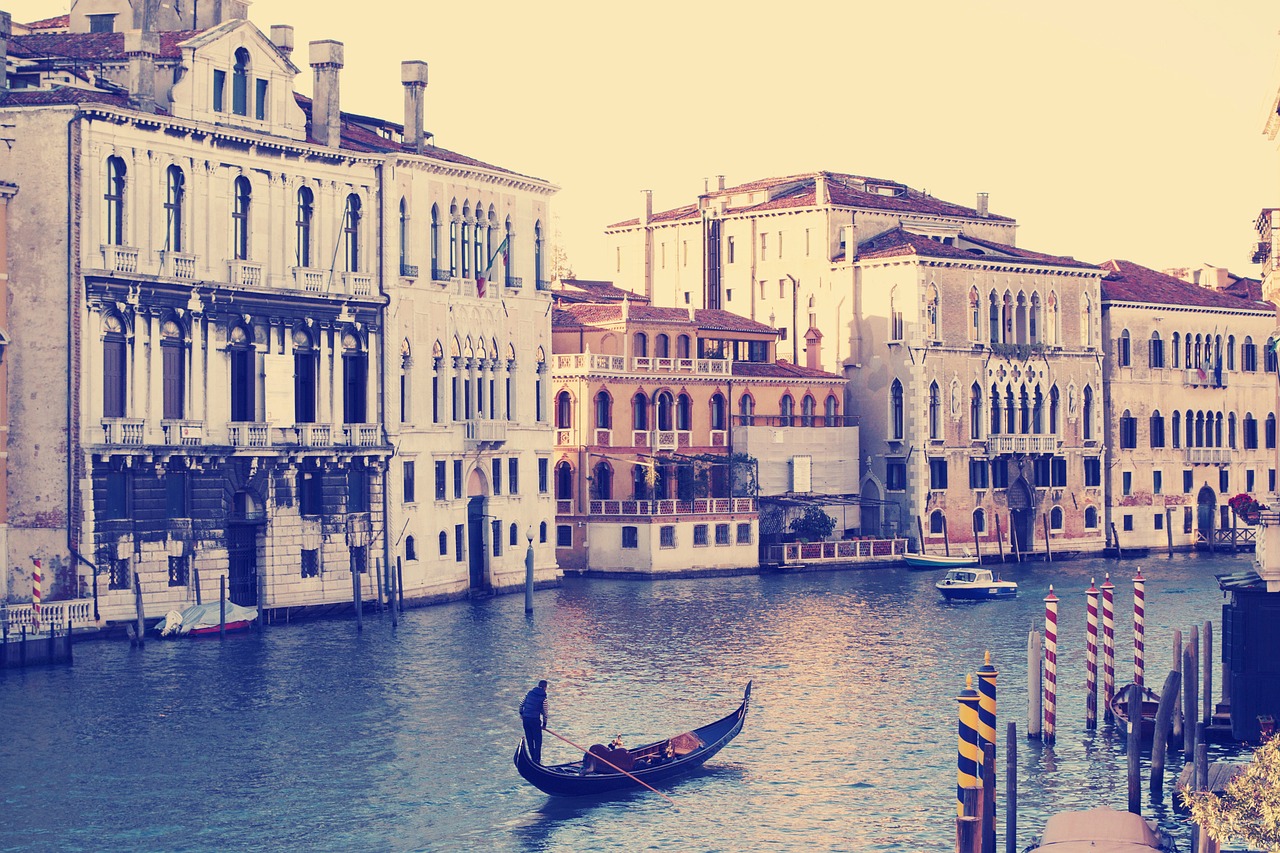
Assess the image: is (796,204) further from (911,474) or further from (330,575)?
(330,575)

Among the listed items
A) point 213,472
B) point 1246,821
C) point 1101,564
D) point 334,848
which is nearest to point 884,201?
point 1101,564

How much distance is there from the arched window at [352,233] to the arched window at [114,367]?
23.3 ft

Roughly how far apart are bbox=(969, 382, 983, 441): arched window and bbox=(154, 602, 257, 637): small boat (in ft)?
105

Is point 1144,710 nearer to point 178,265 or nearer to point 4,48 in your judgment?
point 178,265

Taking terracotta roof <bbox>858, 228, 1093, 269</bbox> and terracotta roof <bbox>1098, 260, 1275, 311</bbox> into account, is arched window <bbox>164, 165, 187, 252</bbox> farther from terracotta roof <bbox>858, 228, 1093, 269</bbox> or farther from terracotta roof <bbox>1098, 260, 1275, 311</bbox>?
terracotta roof <bbox>1098, 260, 1275, 311</bbox>

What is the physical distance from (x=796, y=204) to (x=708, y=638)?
94.1 feet

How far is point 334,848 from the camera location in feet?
79.8

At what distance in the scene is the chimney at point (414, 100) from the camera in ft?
165

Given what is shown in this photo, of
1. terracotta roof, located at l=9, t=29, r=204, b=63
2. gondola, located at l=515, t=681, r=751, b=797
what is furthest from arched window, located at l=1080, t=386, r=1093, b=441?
gondola, located at l=515, t=681, r=751, b=797

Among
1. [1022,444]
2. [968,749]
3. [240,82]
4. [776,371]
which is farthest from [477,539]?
[968,749]

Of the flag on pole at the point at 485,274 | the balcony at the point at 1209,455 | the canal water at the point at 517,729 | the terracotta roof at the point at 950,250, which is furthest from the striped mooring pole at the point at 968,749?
the balcony at the point at 1209,455

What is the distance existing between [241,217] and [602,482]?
18.2 m

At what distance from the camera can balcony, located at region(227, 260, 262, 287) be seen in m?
43.8

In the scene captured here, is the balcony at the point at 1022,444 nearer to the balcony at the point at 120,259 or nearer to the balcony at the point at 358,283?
the balcony at the point at 358,283
